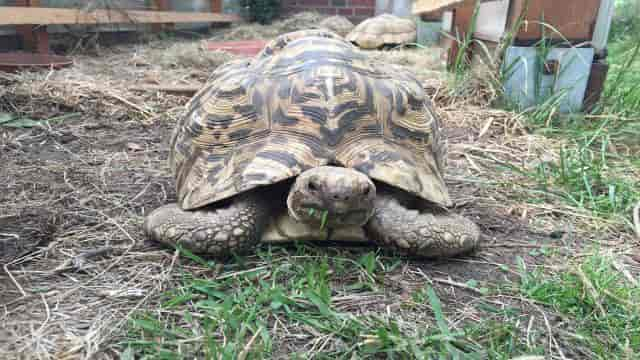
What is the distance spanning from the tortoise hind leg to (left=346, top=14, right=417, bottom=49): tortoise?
6.28 m

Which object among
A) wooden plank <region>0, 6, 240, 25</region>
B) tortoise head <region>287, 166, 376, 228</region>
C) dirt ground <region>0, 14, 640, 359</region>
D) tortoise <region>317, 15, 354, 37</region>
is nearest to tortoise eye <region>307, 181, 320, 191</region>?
tortoise head <region>287, 166, 376, 228</region>

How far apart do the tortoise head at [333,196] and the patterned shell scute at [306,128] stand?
8cm

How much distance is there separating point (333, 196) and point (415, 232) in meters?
0.32

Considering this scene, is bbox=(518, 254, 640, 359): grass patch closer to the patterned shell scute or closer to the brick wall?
the patterned shell scute

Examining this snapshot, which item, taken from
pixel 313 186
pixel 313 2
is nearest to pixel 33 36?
pixel 313 186

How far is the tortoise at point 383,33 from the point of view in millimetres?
7477

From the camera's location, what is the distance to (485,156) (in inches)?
109

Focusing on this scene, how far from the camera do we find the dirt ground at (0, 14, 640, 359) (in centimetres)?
133

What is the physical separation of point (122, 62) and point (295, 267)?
415 cm

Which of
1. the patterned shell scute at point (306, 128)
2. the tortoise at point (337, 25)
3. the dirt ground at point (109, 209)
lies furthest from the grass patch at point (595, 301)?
the tortoise at point (337, 25)

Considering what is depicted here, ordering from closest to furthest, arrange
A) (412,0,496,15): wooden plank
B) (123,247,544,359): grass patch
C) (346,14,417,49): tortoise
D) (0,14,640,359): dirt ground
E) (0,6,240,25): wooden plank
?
(123,247,544,359): grass patch → (0,14,640,359): dirt ground → (0,6,240,25): wooden plank → (412,0,496,15): wooden plank → (346,14,417,49): tortoise

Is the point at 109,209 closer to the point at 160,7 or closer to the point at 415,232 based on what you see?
the point at 415,232

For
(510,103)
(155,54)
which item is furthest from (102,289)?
(155,54)

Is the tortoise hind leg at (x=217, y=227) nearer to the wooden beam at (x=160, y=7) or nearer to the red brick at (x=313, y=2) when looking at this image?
the wooden beam at (x=160, y=7)
